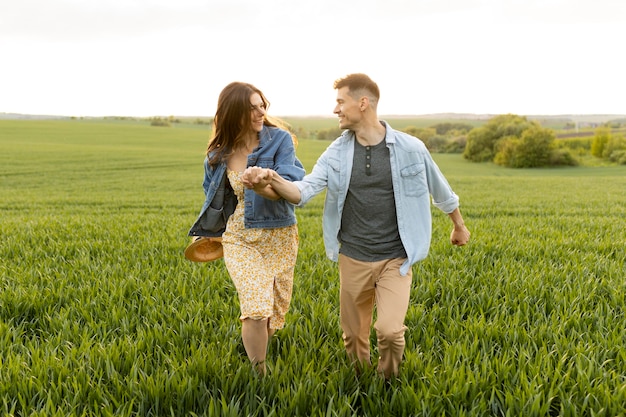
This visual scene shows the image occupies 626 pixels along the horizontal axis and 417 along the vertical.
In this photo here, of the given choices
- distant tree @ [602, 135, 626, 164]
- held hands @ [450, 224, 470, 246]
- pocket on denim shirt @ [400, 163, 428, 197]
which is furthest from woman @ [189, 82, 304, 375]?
distant tree @ [602, 135, 626, 164]

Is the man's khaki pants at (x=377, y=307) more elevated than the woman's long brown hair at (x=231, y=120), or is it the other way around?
the woman's long brown hair at (x=231, y=120)

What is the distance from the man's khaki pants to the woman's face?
100 cm

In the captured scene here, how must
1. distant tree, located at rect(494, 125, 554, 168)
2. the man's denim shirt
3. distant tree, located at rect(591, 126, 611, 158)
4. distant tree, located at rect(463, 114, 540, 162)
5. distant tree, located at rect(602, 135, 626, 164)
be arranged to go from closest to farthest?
the man's denim shirt, distant tree, located at rect(494, 125, 554, 168), distant tree, located at rect(463, 114, 540, 162), distant tree, located at rect(602, 135, 626, 164), distant tree, located at rect(591, 126, 611, 158)

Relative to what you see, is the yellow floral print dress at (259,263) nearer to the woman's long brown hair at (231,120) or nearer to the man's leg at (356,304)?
the woman's long brown hair at (231,120)

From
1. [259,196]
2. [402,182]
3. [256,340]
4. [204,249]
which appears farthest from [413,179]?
[204,249]

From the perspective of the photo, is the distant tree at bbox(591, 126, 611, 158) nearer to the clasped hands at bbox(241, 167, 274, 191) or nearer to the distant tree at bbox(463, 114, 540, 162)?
the distant tree at bbox(463, 114, 540, 162)

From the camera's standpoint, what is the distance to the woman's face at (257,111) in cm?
328

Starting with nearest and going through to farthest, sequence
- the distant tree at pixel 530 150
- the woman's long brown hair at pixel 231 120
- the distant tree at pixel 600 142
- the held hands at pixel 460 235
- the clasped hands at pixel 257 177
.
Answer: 1. the clasped hands at pixel 257 177
2. the woman's long brown hair at pixel 231 120
3. the held hands at pixel 460 235
4. the distant tree at pixel 530 150
5. the distant tree at pixel 600 142

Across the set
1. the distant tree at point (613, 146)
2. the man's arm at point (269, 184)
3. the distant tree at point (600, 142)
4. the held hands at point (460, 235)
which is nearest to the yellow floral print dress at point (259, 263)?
the man's arm at point (269, 184)

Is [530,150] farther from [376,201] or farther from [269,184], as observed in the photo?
[269,184]

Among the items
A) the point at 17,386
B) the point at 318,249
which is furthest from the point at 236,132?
the point at 318,249

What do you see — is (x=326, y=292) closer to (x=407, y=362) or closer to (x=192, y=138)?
(x=407, y=362)

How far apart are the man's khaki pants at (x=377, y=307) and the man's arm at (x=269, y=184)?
581 mm

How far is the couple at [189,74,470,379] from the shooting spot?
10.2ft
